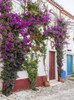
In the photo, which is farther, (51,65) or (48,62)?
(51,65)

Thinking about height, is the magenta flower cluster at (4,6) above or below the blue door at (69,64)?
above

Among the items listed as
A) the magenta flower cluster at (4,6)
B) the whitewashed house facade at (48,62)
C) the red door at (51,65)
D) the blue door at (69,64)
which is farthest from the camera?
the blue door at (69,64)

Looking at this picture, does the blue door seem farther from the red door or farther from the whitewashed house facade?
the red door

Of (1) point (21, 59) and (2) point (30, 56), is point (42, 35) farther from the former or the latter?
(1) point (21, 59)

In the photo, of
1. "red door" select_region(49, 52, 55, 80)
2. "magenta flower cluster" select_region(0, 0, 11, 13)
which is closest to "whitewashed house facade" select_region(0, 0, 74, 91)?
"red door" select_region(49, 52, 55, 80)

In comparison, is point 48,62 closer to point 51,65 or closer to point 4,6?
point 51,65

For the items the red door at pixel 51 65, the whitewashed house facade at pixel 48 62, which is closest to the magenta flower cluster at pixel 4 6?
the whitewashed house facade at pixel 48 62

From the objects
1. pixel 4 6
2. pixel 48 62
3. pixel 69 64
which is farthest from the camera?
pixel 69 64

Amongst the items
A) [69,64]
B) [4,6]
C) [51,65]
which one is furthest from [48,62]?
[4,6]

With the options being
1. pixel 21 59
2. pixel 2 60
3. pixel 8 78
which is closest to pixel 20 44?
pixel 21 59

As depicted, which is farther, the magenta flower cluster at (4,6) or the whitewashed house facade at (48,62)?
the whitewashed house facade at (48,62)

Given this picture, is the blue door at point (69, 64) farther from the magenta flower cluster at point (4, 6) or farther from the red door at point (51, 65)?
the magenta flower cluster at point (4, 6)

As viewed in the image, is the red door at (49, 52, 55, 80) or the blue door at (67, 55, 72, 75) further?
the blue door at (67, 55, 72, 75)

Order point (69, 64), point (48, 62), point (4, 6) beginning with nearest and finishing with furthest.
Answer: point (4, 6) → point (48, 62) → point (69, 64)
